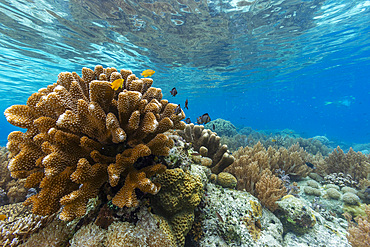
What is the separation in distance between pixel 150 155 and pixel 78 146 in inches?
34.0

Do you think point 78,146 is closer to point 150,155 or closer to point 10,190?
point 150,155

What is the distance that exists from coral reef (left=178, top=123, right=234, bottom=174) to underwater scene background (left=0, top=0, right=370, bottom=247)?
0.03 metres

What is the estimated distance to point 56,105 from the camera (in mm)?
1669

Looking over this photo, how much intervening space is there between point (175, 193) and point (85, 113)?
61.2 inches

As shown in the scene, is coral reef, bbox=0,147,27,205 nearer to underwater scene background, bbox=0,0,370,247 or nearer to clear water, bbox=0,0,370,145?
underwater scene background, bbox=0,0,370,247

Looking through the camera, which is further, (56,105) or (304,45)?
(304,45)

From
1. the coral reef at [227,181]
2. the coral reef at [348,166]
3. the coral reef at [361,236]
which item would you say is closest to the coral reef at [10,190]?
the coral reef at [227,181]

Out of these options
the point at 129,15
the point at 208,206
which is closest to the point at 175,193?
the point at 208,206

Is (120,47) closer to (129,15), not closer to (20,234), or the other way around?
(129,15)

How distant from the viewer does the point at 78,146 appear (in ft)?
5.60

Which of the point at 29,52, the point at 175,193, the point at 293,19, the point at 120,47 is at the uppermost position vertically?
the point at 293,19

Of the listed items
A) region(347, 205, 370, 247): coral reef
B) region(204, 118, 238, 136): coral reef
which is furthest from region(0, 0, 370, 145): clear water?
region(347, 205, 370, 247): coral reef

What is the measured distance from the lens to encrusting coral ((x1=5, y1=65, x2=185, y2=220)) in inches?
59.1

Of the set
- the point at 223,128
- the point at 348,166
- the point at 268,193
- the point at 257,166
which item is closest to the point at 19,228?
the point at 268,193
